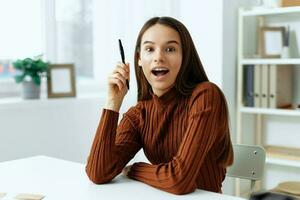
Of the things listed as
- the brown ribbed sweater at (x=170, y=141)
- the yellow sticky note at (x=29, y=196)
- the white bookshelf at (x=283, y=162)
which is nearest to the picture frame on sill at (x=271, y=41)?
the white bookshelf at (x=283, y=162)

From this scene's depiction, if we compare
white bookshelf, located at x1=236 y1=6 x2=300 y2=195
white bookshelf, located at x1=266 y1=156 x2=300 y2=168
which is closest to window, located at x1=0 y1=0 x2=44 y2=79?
white bookshelf, located at x1=236 y1=6 x2=300 y2=195

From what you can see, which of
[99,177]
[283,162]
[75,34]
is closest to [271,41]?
[283,162]

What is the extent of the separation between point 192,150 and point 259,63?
67.4 inches

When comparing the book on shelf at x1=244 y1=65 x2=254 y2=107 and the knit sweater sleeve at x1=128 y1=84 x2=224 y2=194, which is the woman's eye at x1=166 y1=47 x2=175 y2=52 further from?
the book on shelf at x1=244 y1=65 x2=254 y2=107

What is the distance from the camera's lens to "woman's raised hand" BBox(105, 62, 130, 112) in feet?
4.91

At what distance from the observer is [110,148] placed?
147 cm

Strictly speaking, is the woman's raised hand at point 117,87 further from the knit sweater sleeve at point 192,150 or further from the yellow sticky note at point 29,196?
the yellow sticky note at point 29,196

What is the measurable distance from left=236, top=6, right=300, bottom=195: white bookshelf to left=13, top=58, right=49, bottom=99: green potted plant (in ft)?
4.38

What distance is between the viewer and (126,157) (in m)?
1.54

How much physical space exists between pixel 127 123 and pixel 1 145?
39.3 inches

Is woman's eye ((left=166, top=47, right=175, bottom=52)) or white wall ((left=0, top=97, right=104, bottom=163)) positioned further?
white wall ((left=0, top=97, right=104, bottom=163))

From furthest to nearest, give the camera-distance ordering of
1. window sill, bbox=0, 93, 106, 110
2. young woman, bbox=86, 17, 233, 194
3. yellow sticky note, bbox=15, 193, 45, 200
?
window sill, bbox=0, 93, 106, 110, young woman, bbox=86, 17, 233, 194, yellow sticky note, bbox=15, 193, 45, 200

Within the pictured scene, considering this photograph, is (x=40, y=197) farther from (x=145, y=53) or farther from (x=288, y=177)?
(x=288, y=177)

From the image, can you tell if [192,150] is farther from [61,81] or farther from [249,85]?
[249,85]
